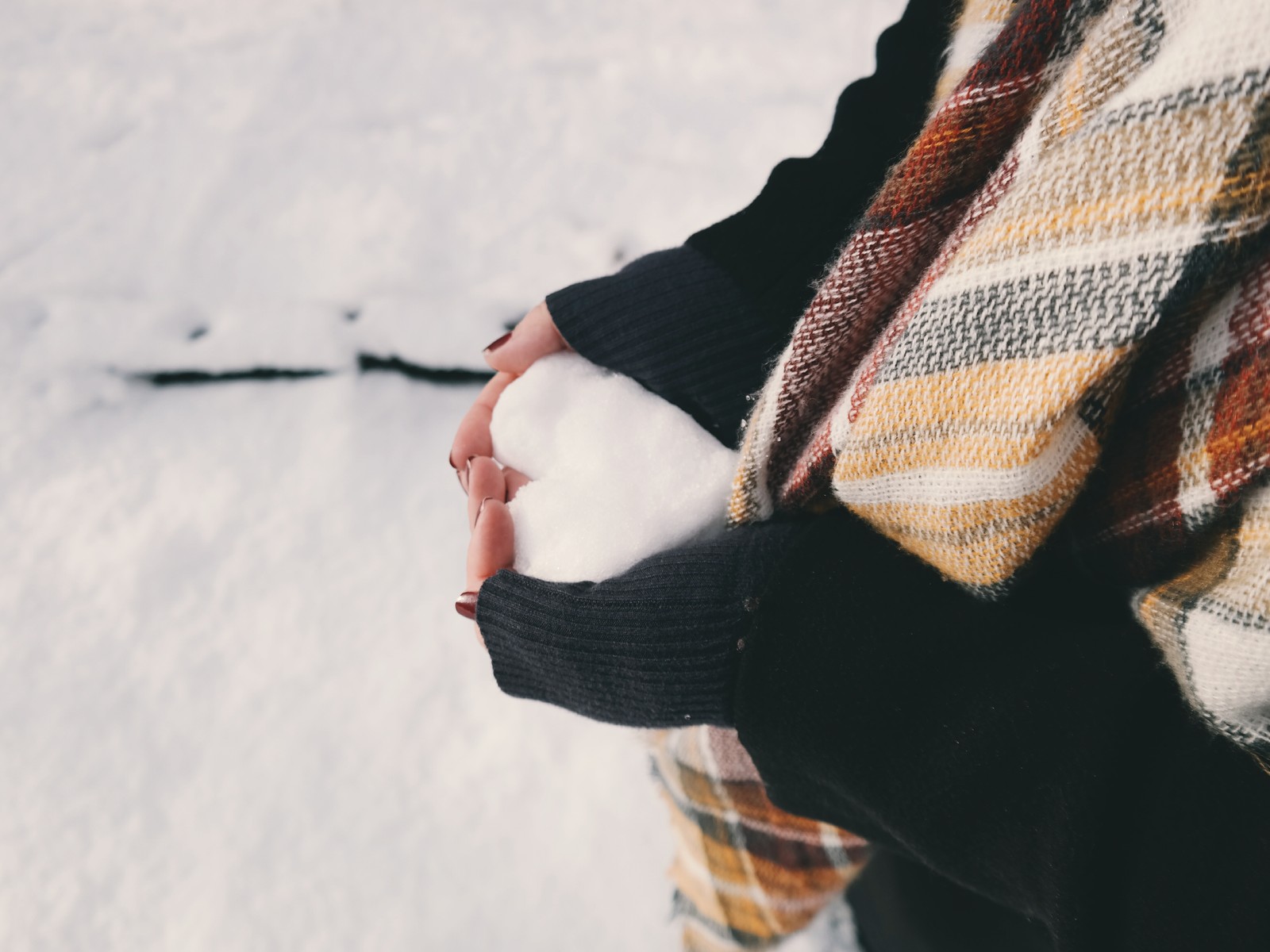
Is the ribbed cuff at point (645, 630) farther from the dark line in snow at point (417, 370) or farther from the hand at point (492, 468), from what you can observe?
the dark line in snow at point (417, 370)

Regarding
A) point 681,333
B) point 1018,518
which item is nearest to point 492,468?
point 681,333

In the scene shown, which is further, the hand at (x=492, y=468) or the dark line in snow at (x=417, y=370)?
the dark line in snow at (x=417, y=370)

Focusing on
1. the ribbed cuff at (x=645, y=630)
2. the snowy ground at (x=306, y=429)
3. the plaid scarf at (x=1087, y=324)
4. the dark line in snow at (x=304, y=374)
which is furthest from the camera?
the dark line in snow at (x=304, y=374)

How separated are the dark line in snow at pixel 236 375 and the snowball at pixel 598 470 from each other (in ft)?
1.71

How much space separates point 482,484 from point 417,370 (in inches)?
19.2

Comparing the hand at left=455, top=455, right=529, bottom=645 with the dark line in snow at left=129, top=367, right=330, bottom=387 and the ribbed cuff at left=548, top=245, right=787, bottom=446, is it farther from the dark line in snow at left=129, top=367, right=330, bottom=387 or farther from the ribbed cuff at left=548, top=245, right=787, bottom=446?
the dark line in snow at left=129, top=367, right=330, bottom=387

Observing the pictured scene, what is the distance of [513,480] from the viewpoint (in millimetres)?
529

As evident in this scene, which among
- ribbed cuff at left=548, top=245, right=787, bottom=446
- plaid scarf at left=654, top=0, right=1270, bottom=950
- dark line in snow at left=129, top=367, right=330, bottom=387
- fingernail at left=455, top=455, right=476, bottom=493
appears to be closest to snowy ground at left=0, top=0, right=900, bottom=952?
dark line in snow at left=129, top=367, right=330, bottom=387

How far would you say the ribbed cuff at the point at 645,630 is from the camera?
1.16ft

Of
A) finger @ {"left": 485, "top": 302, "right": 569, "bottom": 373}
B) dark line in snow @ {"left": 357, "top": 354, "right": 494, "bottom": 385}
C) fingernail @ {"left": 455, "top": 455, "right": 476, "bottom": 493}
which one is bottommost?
fingernail @ {"left": 455, "top": 455, "right": 476, "bottom": 493}

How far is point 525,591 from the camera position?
1.34 feet

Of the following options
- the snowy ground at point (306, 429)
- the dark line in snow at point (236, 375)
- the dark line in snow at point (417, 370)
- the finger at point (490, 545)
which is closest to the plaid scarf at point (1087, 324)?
the finger at point (490, 545)

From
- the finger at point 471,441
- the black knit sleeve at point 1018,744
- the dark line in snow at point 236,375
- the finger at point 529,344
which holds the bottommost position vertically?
the black knit sleeve at point 1018,744

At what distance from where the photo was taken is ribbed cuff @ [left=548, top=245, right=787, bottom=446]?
0.45m
